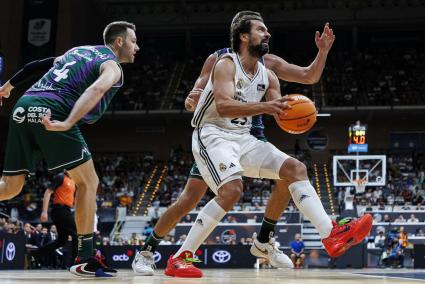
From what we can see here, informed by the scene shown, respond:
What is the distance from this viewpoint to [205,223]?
486cm

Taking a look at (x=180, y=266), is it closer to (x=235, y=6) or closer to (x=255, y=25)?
(x=255, y=25)

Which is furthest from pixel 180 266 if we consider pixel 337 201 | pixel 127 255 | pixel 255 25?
pixel 337 201

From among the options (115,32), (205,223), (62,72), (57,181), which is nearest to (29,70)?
(62,72)

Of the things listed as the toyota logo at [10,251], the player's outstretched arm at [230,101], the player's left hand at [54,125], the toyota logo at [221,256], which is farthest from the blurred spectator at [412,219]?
the player's left hand at [54,125]

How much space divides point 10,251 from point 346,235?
29.1 ft

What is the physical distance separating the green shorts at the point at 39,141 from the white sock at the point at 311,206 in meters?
1.56

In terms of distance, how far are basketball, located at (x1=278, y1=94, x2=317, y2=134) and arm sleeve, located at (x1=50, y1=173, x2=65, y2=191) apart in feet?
15.8

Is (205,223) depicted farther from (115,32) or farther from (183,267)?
(115,32)

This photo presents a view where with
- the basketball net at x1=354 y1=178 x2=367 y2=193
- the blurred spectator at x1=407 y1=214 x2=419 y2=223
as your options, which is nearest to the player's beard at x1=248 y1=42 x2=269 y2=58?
the blurred spectator at x1=407 y1=214 x2=419 y2=223

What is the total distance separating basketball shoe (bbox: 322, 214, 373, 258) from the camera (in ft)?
14.3

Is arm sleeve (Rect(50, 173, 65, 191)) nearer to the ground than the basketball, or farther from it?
nearer to the ground

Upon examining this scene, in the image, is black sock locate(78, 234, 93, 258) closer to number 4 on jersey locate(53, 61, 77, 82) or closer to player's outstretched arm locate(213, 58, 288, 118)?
number 4 on jersey locate(53, 61, 77, 82)

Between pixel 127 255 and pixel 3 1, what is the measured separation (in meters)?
18.3

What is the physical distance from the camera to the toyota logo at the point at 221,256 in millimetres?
13766
